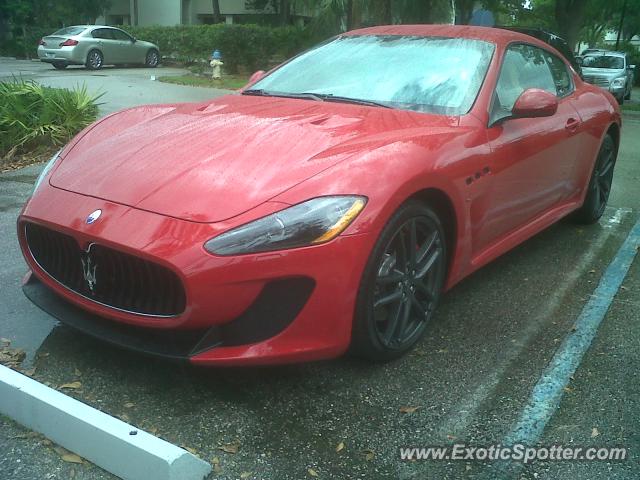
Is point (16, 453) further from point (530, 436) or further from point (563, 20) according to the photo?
point (563, 20)

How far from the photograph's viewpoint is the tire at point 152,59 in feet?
76.0

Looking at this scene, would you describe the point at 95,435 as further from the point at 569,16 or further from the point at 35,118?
the point at 569,16

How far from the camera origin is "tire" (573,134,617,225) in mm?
5270

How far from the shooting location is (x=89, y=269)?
2.60 m

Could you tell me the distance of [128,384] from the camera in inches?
107

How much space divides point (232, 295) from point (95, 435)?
65 centimetres

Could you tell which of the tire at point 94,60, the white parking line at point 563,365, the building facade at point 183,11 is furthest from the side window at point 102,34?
the white parking line at point 563,365

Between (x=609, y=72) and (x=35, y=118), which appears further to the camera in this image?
(x=609, y=72)

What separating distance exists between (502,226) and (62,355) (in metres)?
2.36

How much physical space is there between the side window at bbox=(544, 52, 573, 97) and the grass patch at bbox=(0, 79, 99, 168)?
17.1 feet

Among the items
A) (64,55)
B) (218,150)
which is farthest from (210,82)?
(218,150)

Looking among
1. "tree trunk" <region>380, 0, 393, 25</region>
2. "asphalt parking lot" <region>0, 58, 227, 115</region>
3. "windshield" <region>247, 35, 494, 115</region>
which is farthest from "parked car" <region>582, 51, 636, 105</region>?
"windshield" <region>247, 35, 494, 115</region>

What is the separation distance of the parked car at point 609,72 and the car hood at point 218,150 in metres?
17.0

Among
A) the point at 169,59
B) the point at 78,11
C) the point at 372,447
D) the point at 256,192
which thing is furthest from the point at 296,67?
the point at 78,11
